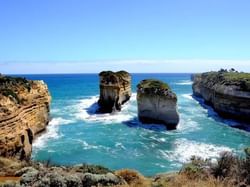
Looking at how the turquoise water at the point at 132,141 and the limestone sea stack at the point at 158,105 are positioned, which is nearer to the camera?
the turquoise water at the point at 132,141

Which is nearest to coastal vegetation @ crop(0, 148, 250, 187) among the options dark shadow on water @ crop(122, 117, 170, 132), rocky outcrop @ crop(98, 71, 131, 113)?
dark shadow on water @ crop(122, 117, 170, 132)

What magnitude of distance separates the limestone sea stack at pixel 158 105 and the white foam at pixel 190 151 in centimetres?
705

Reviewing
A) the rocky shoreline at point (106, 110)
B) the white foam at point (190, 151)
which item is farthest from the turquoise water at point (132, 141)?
the rocky shoreline at point (106, 110)

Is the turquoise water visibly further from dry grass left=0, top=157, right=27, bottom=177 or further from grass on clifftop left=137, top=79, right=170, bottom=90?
dry grass left=0, top=157, right=27, bottom=177

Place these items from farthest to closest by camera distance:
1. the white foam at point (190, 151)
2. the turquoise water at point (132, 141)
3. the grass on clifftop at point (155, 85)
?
the grass on clifftop at point (155, 85) → the white foam at point (190, 151) → the turquoise water at point (132, 141)

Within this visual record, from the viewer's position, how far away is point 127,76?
6581 cm

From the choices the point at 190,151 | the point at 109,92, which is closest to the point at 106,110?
the point at 109,92

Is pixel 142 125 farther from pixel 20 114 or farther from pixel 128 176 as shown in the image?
pixel 128 176

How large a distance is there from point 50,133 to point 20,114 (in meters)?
9.92

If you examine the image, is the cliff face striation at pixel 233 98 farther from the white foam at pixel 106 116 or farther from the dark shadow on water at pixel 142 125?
the white foam at pixel 106 116

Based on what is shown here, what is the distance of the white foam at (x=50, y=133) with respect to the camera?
32.2 m

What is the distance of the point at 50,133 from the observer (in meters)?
37.6

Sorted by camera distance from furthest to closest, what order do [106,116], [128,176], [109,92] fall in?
[109,92]
[106,116]
[128,176]

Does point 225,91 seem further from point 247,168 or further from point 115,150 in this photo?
point 247,168
